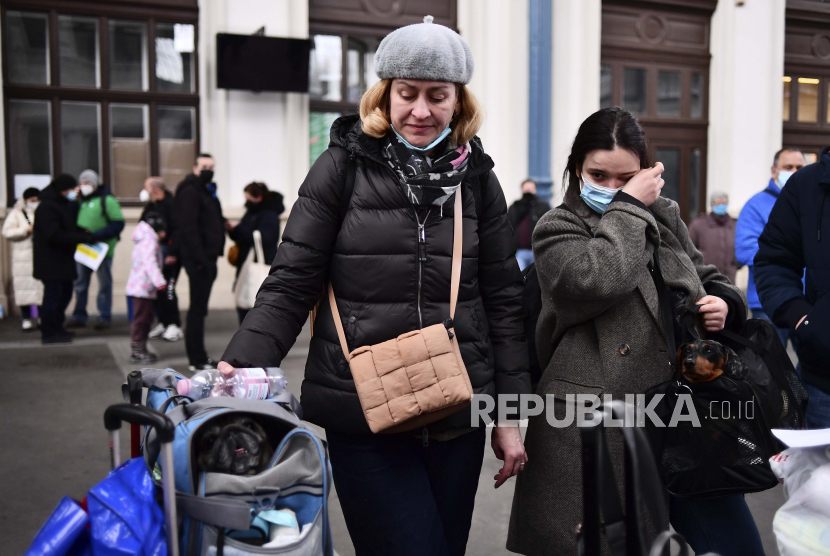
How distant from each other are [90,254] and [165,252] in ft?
2.80

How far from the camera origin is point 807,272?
2.69 m

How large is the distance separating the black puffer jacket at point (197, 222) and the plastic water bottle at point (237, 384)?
17.4 ft

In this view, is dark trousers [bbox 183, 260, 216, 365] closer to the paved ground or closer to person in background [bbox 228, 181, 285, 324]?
the paved ground

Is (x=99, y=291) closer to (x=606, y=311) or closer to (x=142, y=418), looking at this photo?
(x=606, y=311)

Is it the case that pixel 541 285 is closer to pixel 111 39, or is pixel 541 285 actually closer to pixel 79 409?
pixel 79 409

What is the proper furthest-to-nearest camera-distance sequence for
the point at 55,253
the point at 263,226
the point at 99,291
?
the point at 99,291
the point at 55,253
the point at 263,226

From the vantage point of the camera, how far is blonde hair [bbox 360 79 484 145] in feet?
7.00

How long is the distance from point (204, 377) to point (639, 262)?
3.90 ft

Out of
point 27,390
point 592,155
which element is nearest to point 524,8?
point 27,390

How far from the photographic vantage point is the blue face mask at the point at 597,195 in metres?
2.38

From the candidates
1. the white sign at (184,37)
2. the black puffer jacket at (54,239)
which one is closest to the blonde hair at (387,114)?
the black puffer jacket at (54,239)

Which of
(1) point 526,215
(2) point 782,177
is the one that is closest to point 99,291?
(1) point 526,215

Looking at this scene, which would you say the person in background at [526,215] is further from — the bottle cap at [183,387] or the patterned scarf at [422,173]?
the bottle cap at [183,387]

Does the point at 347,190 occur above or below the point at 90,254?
above
